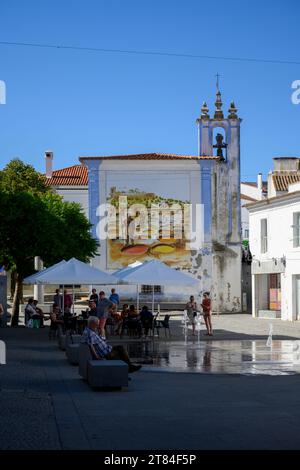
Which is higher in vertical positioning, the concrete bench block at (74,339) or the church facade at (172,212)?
the church facade at (172,212)

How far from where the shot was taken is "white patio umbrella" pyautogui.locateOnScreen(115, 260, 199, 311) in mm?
26359

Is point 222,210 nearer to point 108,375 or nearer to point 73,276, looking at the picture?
point 73,276

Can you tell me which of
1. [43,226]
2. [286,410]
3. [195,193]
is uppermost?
[195,193]

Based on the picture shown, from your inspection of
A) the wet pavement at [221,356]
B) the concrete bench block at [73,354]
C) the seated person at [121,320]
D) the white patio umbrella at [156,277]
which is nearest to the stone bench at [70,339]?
the wet pavement at [221,356]

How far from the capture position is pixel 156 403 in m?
11.6

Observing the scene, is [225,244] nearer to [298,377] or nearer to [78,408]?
[298,377]

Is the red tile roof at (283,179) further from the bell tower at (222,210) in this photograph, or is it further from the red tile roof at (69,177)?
the red tile roof at (69,177)

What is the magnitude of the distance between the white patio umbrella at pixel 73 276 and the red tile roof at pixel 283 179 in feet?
91.3

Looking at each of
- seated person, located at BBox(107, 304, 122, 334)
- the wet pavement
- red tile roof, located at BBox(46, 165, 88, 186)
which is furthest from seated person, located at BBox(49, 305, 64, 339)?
red tile roof, located at BBox(46, 165, 88, 186)

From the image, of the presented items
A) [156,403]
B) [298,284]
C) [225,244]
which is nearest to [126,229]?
[225,244]

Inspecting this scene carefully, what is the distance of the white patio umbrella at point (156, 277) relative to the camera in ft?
86.5

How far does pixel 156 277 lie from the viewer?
87.4 ft

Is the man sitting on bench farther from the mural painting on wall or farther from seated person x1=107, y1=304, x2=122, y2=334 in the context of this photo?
the mural painting on wall
